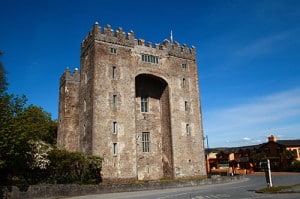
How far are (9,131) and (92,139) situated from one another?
40.2ft

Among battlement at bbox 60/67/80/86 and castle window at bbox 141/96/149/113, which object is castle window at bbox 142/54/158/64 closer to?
castle window at bbox 141/96/149/113

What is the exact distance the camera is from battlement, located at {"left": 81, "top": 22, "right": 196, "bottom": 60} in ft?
122

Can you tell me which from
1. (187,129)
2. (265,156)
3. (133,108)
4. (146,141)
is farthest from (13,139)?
(265,156)

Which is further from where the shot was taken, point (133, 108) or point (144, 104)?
point (144, 104)

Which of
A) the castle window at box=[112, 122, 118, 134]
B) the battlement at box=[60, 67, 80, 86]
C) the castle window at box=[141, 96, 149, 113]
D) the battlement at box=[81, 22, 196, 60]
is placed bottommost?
the castle window at box=[112, 122, 118, 134]

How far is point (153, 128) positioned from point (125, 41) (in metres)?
12.0

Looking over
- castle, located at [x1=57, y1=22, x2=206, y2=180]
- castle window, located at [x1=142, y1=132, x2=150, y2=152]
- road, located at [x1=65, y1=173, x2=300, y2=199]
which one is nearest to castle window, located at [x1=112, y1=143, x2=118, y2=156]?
castle, located at [x1=57, y1=22, x2=206, y2=180]

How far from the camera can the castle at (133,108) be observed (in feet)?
114

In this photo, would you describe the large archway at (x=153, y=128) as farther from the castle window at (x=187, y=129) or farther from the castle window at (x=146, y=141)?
the castle window at (x=187, y=129)

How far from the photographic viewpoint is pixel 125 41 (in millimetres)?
39031

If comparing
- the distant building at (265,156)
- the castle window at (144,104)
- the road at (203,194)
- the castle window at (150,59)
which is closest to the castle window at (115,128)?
the castle window at (144,104)

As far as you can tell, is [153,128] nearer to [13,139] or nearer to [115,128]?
[115,128]

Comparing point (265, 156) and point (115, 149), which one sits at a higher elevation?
point (115, 149)

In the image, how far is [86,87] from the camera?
37.6 metres
